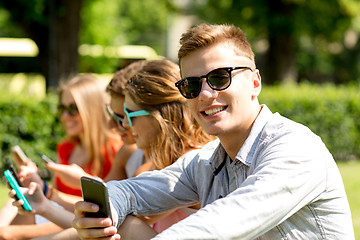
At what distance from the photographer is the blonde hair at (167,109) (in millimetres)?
3340

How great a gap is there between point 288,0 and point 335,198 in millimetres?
15736

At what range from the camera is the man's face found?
234 centimetres

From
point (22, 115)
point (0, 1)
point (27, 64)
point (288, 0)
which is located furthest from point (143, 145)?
point (27, 64)

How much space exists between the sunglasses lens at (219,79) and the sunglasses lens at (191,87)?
0.06 meters

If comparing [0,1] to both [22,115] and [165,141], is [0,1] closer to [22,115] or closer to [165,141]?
[22,115]

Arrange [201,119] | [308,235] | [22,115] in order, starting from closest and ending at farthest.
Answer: [308,235] < [201,119] < [22,115]

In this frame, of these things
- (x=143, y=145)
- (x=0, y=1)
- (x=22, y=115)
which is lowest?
(x=22, y=115)

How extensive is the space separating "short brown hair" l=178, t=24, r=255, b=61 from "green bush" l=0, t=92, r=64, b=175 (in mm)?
7563

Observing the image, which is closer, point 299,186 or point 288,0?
point 299,186

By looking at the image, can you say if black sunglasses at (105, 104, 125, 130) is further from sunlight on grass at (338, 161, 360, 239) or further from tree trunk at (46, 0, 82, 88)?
tree trunk at (46, 0, 82, 88)

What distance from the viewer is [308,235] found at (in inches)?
83.9

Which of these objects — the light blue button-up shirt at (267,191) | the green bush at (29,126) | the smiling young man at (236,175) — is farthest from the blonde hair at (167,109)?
the green bush at (29,126)

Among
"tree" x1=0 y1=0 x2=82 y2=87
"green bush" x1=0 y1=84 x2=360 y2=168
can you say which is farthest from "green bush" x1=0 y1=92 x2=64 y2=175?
"tree" x1=0 y1=0 x2=82 y2=87

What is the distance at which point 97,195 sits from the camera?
2.24 m
